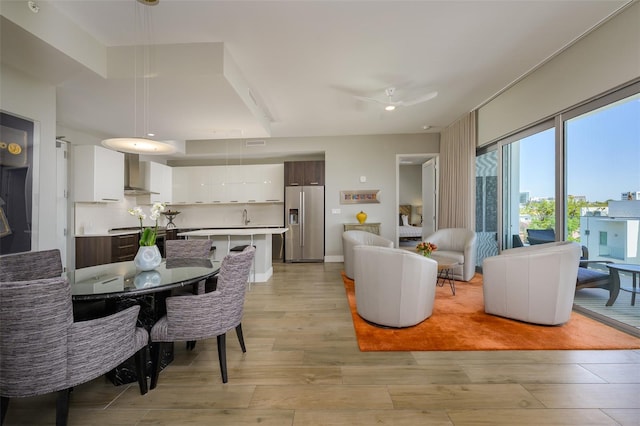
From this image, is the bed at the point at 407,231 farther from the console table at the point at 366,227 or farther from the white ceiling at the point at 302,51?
the white ceiling at the point at 302,51

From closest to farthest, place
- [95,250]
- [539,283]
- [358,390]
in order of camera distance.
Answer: [358,390] → [539,283] → [95,250]

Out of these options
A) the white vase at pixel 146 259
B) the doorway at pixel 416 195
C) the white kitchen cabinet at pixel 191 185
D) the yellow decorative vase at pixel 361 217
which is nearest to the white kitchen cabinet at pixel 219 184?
the white kitchen cabinet at pixel 191 185

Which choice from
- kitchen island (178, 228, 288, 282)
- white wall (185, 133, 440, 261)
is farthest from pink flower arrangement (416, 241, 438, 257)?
white wall (185, 133, 440, 261)

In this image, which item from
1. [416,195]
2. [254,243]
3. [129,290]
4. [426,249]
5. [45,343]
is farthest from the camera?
[416,195]

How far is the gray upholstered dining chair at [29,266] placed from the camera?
1896 millimetres

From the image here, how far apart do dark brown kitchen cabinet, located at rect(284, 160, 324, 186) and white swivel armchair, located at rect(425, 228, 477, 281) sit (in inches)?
114

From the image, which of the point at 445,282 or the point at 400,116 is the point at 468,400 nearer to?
the point at 445,282

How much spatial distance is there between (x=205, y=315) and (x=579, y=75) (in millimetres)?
4353

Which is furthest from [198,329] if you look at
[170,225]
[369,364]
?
[170,225]

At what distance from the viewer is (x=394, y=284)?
2443 millimetres

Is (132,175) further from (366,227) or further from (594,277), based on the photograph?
(594,277)

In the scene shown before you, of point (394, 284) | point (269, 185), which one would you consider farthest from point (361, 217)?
point (394, 284)

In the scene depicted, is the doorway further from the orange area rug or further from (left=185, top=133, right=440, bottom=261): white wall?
the orange area rug

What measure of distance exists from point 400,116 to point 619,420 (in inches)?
179
